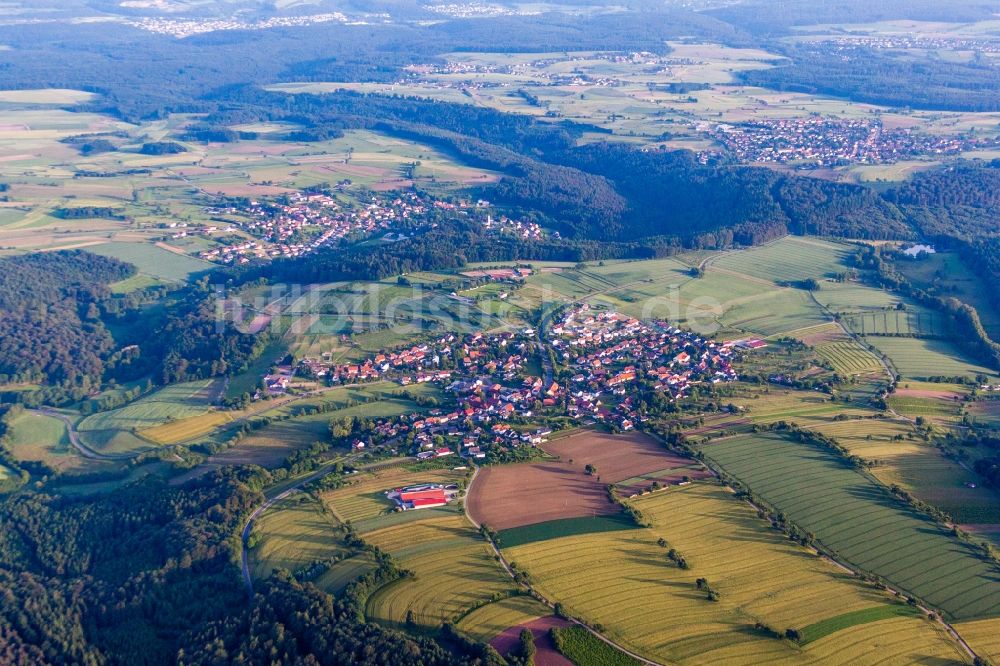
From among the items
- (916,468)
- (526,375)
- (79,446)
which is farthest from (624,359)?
(79,446)

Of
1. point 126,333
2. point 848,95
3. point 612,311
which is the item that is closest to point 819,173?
point 612,311

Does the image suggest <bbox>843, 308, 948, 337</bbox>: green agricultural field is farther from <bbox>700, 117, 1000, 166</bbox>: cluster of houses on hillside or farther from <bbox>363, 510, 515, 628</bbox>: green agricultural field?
<bbox>700, 117, 1000, 166</bbox>: cluster of houses on hillside

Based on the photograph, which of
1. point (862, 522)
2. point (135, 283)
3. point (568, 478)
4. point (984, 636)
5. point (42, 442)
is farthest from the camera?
point (135, 283)

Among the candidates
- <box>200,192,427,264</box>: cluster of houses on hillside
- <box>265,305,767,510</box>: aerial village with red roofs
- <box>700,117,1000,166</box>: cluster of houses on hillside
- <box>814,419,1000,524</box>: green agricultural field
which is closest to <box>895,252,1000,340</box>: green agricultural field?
<box>265,305,767,510</box>: aerial village with red roofs

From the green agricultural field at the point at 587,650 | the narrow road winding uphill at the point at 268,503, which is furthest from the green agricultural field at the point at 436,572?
the narrow road winding uphill at the point at 268,503

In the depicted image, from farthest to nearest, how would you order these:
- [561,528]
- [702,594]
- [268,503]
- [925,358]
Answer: [925,358]
[268,503]
[561,528]
[702,594]

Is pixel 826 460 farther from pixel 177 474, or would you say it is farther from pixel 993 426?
pixel 177 474

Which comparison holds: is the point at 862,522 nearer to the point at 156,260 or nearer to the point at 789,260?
the point at 789,260
